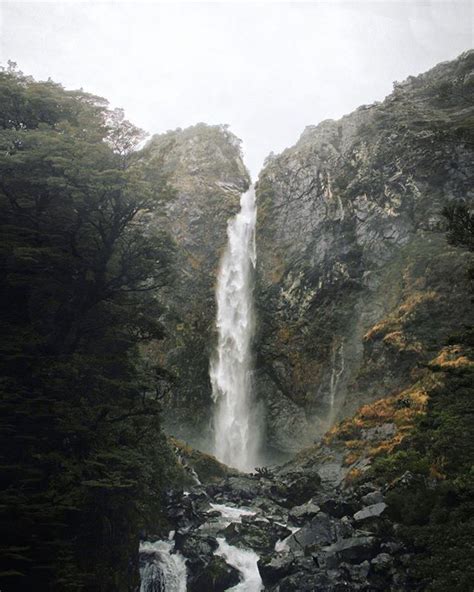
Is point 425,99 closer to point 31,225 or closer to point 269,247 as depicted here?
point 269,247

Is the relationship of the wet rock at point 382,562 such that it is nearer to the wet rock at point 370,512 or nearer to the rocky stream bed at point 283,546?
the rocky stream bed at point 283,546

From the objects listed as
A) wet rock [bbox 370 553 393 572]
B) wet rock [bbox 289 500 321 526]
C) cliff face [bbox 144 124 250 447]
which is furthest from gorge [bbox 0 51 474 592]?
cliff face [bbox 144 124 250 447]

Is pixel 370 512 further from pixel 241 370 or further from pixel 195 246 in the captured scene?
pixel 195 246

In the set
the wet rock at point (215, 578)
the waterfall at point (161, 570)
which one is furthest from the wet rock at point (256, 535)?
the waterfall at point (161, 570)

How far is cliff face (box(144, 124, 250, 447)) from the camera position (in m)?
37.4

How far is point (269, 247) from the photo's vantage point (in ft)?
137

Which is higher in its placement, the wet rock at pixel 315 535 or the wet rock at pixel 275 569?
the wet rock at pixel 315 535

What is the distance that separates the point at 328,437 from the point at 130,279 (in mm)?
16929

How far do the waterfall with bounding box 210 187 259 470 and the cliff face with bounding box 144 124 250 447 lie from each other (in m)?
0.97

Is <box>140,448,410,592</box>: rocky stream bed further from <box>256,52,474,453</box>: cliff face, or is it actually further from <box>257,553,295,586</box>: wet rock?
<box>256,52,474,453</box>: cliff face

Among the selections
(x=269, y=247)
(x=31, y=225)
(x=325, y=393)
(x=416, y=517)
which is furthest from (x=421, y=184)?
(x=31, y=225)

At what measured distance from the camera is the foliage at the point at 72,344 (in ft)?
33.2

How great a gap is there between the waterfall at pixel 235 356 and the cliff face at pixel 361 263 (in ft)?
4.44

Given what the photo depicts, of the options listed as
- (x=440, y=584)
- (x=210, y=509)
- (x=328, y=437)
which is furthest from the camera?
(x=328, y=437)
